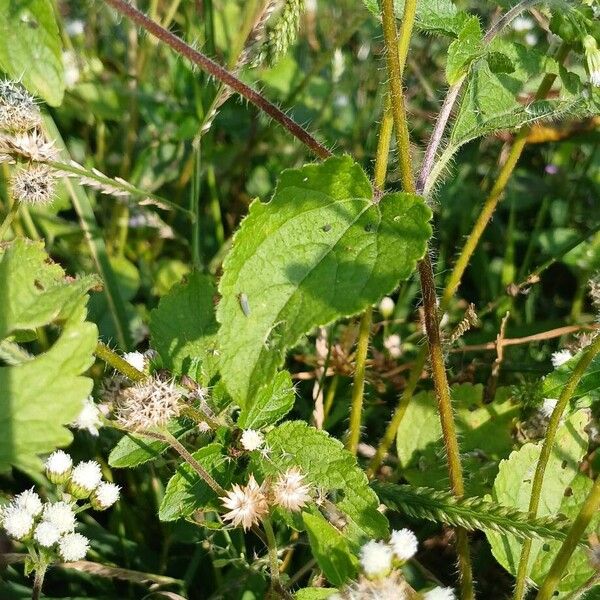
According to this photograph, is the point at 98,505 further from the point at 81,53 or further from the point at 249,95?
the point at 81,53

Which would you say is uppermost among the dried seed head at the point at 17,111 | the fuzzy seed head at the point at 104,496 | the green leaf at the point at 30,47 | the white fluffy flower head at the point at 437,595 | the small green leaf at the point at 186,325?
the green leaf at the point at 30,47

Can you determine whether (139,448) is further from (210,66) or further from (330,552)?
(210,66)

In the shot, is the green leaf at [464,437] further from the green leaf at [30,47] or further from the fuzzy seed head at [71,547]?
the green leaf at [30,47]

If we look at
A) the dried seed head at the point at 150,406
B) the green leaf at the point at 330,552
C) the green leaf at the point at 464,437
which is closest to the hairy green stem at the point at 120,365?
the dried seed head at the point at 150,406

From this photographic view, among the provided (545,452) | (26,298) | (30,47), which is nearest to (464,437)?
(545,452)

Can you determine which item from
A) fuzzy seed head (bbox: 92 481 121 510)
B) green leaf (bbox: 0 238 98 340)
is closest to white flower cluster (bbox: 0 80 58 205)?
green leaf (bbox: 0 238 98 340)

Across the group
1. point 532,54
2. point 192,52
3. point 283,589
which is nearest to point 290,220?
point 192,52

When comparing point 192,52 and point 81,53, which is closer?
point 192,52
